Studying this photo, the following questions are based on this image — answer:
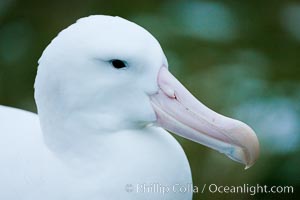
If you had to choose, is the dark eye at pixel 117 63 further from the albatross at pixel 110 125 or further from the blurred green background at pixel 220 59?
the blurred green background at pixel 220 59

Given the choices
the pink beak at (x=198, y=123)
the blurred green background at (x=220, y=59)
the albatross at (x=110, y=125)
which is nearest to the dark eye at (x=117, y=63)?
the albatross at (x=110, y=125)

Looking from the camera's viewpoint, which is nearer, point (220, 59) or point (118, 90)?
point (118, 90)

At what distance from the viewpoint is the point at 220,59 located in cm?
444

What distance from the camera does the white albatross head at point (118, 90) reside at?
7.38ft

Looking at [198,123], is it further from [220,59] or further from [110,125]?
[220,59]

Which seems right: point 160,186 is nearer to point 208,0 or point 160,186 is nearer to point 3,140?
point 3,140

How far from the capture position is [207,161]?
12.3 ft

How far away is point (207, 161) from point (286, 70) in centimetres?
90

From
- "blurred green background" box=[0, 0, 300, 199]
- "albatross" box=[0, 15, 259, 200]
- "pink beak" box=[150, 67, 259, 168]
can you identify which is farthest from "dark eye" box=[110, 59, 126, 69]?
"blurred green background" box=[0, 0, 300, 199]

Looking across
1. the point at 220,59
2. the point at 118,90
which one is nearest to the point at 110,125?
the point at 118,90

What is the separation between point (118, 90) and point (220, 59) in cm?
222

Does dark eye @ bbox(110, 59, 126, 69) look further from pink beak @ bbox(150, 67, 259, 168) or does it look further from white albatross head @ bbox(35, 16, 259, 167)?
pink beak @ bbox(150, 67, 259, 168)

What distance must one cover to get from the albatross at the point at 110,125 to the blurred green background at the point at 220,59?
123 cm

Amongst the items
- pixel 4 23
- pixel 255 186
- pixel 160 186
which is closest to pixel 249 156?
pixel 160 186
